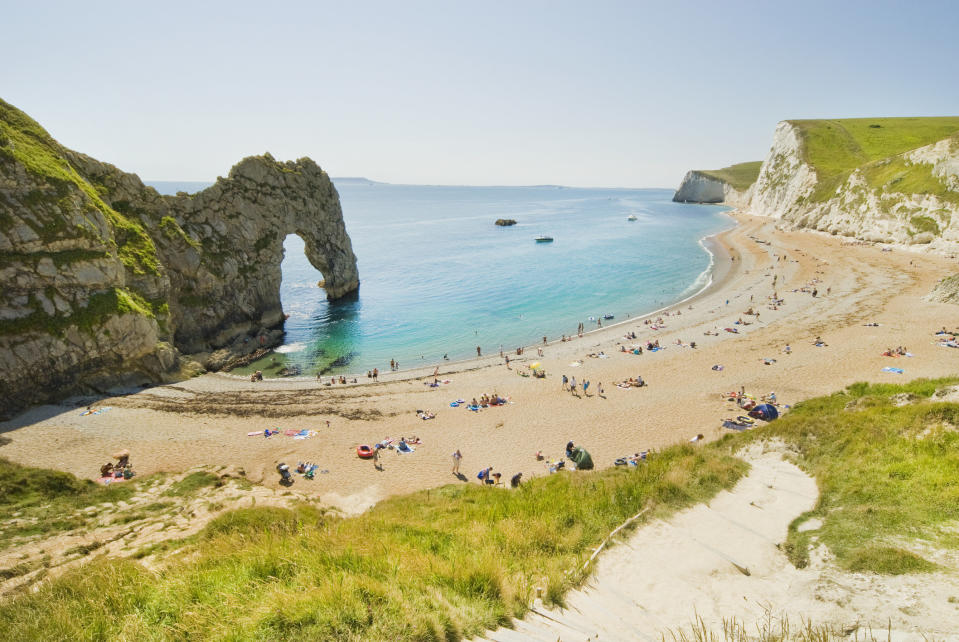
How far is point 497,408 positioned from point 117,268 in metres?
28.5

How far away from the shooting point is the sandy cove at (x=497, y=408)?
2058cm

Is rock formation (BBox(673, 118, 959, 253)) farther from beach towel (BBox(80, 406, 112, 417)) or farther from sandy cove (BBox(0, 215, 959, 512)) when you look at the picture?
beach towel (BBox(80, 406, 112, 417))

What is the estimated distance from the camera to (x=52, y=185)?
26.5m

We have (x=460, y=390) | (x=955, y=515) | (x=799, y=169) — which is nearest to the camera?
(x=955, y=515)

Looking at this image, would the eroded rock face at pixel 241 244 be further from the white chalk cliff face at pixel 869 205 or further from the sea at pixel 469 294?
the white chalk cliff face at pixel 869 205

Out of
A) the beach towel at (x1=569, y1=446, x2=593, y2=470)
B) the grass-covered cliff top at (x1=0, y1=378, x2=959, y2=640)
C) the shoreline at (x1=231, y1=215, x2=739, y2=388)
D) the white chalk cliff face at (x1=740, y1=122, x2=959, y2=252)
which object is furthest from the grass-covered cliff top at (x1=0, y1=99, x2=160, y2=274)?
the white chalk cliff face at (x1=740, y1=122, x2=959, y2=252)

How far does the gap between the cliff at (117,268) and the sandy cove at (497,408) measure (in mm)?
3086

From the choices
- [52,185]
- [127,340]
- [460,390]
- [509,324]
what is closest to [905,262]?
[509,324]

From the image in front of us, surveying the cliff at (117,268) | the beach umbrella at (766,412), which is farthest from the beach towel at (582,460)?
the cliff at (117,268)

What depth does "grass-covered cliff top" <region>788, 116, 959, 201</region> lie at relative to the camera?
221 ft

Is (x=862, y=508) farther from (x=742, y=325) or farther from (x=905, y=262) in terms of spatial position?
(x=905, y=262)

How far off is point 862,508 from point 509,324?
37.7 metres

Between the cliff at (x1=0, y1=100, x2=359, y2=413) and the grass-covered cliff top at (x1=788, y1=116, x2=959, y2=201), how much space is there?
92.2 m

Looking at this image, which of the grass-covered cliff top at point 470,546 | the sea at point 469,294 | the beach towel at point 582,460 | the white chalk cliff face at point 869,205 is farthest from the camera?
the white chalk cliff face at point 869,205
